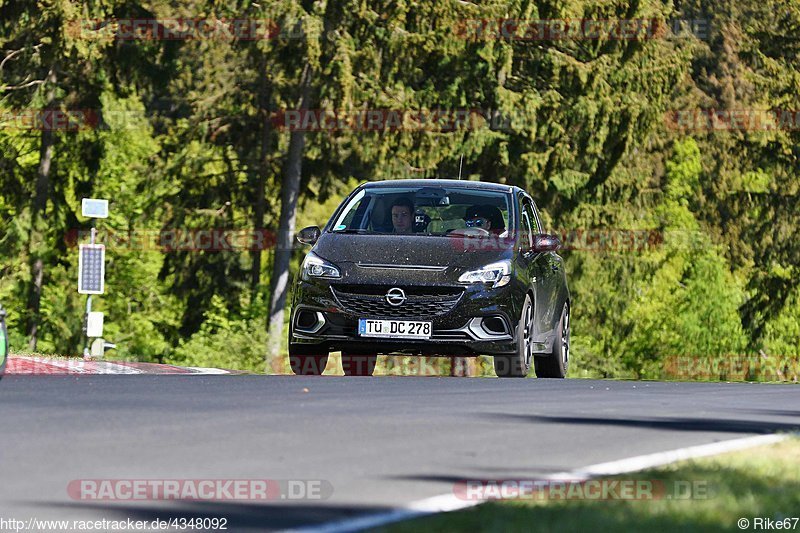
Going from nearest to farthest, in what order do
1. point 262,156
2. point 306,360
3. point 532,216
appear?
point 306,360
point 532,216
point 262,156

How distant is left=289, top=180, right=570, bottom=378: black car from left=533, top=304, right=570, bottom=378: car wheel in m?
1.29

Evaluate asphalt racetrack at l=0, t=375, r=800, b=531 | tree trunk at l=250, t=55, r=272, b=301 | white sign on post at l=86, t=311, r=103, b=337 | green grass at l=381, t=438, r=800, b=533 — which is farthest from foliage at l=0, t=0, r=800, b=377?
green grass at l=381, t=438, r=800, b=533

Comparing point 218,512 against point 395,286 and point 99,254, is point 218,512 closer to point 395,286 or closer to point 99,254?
point 395,286

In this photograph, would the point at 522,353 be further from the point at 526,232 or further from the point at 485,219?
the point at 526,232

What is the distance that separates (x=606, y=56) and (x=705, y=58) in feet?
77.7

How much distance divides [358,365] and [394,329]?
328cm

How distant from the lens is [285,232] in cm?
4231

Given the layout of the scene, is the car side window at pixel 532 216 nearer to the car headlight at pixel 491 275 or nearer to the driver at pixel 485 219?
the driver at pixel 485 219

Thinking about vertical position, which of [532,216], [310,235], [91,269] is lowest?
[91,269]

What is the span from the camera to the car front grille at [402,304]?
1664cm

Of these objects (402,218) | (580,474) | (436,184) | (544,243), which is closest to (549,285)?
(544,243)

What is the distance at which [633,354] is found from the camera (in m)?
68.8

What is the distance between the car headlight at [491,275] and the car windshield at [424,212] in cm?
66

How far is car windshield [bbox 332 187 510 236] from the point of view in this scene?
17.6m
